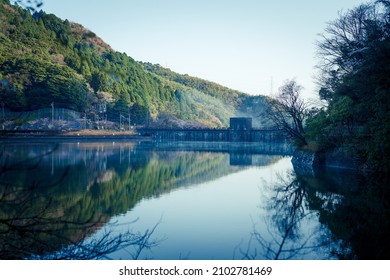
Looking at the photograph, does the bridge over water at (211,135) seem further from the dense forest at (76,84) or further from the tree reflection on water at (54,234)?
the tree reflection on water at (54,234)

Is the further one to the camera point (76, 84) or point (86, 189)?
point (76, 84)

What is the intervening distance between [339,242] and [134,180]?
484 inches

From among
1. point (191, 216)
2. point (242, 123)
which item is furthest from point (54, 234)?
point (242, 123)

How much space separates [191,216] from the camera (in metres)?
Answer: 11.7

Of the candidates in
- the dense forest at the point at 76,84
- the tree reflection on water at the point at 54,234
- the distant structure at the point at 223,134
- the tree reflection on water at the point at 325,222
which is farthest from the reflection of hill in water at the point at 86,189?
the distant structure at the point at 223,134

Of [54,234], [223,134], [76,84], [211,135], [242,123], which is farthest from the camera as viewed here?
[211,135]

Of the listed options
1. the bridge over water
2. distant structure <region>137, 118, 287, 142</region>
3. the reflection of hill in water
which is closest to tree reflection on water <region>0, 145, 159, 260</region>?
the reflection of hill in water

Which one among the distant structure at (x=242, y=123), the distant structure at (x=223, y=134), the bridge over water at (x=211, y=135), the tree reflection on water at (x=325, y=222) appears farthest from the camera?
the distant structure at (x=242, y=123)

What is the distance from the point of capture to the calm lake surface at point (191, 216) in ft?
25.0

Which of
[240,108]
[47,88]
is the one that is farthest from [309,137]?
[240,108]

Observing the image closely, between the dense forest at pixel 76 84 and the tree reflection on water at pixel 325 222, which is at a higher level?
the dense forest at pixel 76 84

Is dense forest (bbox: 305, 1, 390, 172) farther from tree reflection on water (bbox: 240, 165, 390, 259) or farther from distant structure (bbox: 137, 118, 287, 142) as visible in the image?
distant structure (bbox: 137, 118, 287, 142)

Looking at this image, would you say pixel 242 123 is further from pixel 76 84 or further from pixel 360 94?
pixel 360 94

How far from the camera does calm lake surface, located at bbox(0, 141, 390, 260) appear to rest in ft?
25.0
